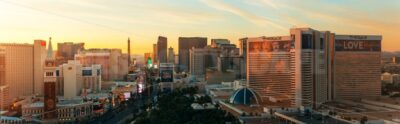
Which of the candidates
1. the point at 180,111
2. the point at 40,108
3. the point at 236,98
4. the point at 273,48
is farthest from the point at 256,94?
the point at 40,108

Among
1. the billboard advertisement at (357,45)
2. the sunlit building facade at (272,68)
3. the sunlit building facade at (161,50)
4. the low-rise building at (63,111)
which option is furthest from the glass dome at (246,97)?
the sunlit building facade at (161,50)

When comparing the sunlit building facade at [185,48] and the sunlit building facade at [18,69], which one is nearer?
the sunlit building facade at [18,69]

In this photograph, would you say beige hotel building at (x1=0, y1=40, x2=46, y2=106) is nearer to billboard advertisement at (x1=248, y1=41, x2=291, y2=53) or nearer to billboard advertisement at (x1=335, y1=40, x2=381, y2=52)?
billboard advertisement at (x1=248, y1=41, x2=291, y2=53)

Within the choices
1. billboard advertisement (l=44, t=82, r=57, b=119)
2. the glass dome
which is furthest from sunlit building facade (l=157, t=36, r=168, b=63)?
billboard advertisement (l=44, t=82, r=57, b=119)

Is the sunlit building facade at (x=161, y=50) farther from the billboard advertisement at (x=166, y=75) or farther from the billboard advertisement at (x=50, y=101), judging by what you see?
the billboard advertisement at (x=50, y=101)

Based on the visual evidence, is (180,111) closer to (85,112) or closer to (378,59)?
(85,112)
